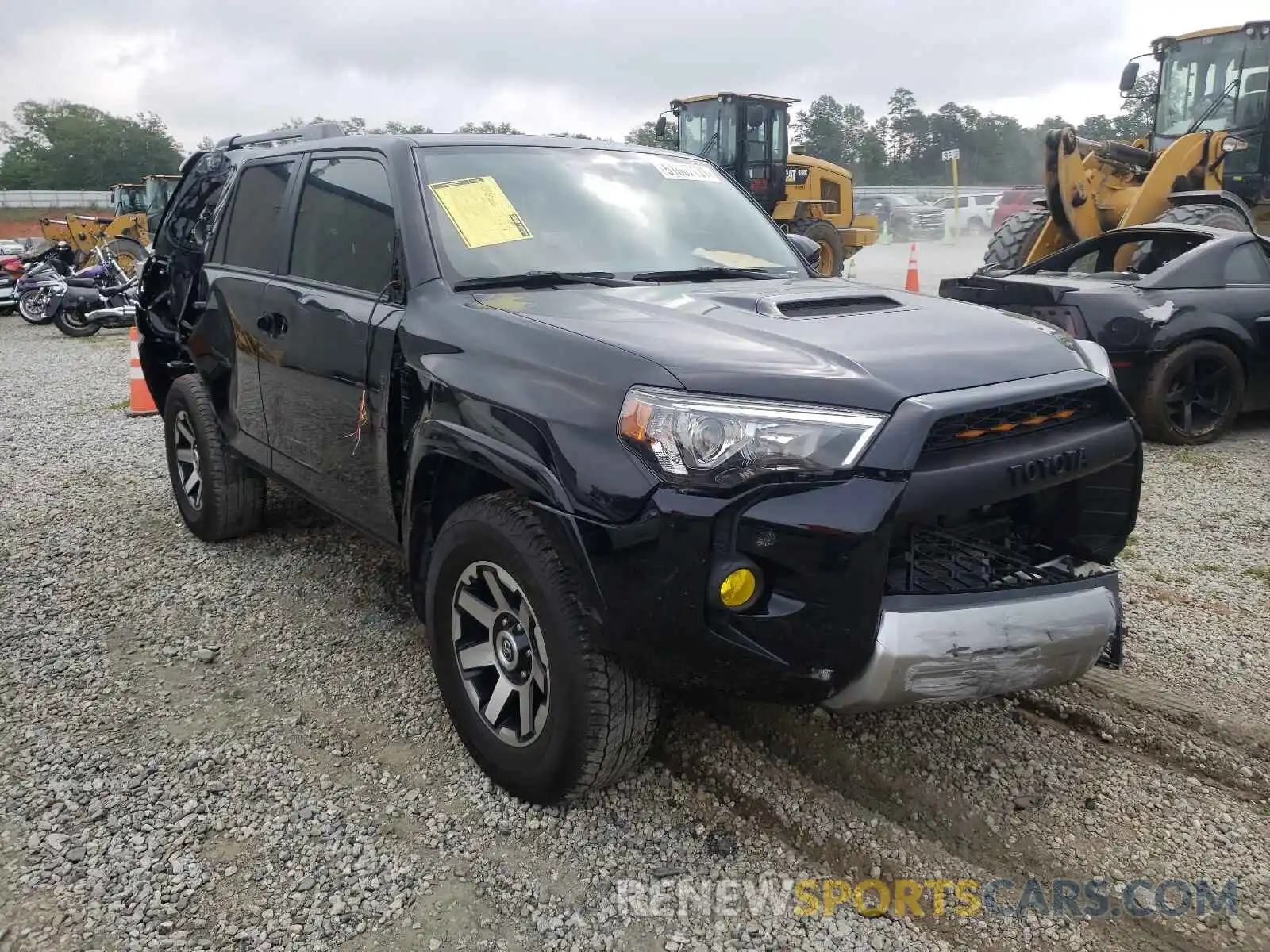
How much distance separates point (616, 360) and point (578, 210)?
1.25m

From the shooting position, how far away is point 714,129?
49.7 feet

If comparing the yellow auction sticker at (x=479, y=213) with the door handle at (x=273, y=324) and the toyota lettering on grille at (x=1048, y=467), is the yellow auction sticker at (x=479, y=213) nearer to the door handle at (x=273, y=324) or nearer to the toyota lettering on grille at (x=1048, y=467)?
the door handle at (x=273, y=324)

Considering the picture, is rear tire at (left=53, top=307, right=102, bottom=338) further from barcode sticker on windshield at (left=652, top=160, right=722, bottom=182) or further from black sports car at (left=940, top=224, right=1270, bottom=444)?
barcode sticker on windshield at (left=652, top=160, right=722, bottom=182)

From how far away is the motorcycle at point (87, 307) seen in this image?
47.6 feet

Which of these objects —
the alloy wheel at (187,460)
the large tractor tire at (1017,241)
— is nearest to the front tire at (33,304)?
the alloy wheel at (187,460)

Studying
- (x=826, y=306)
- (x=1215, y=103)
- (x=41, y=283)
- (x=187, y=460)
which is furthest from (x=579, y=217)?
(x=41, y=283)

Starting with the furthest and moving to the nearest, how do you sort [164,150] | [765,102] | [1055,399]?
[164,150] → [765,102] → [1055,399]

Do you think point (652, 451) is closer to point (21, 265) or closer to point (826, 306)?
point (826, 306)

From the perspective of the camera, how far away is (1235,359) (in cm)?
639

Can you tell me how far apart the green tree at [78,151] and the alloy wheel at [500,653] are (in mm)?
79072

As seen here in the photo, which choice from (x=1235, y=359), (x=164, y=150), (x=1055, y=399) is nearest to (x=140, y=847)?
(x=1055, y=399)

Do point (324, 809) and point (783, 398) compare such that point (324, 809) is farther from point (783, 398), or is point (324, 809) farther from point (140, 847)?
point (783, 398)

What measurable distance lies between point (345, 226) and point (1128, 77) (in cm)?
1049

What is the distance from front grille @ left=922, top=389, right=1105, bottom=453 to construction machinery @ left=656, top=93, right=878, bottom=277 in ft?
41.6
